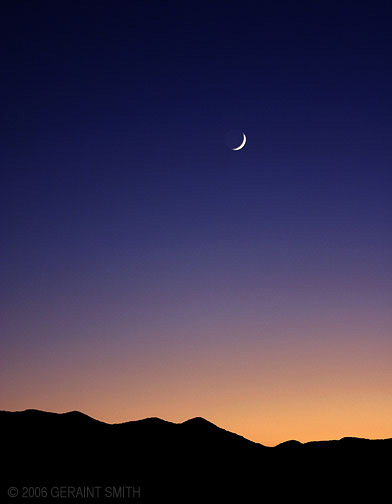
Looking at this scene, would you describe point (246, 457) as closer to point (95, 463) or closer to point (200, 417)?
point (200, 417)

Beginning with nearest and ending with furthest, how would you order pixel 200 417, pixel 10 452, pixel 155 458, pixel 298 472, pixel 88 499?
pixel 88 499 → pixel 10 452 → pixel 155 458 → pixel 298 472 → pixel 200 417

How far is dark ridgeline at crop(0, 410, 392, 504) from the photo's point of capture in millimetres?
58562

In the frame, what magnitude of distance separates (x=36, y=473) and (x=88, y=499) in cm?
721

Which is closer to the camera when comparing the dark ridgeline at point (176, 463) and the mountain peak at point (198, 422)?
the dark ridgeline at point (176, 463)

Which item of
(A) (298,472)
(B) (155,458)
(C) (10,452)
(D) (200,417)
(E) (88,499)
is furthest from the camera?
(D) (200,417)

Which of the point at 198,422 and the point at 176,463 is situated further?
the point at 198,422

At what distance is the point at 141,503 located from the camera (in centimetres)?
5562

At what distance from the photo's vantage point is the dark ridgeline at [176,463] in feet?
192

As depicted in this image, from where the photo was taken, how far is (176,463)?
68.8 m

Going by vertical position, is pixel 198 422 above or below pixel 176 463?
Answer: above

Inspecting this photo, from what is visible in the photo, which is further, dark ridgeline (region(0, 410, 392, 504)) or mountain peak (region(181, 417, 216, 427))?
mountain peak (region(181, 417, 216, 427))

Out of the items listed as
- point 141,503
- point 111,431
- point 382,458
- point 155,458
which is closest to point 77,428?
point 111,431

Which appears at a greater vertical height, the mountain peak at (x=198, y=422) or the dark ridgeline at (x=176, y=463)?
the mountain peak at (x=198, y=422)

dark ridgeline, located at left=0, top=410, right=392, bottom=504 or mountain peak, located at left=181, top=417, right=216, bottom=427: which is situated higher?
mountain peak, located at left=181, top=417, right=216, bottom=427
